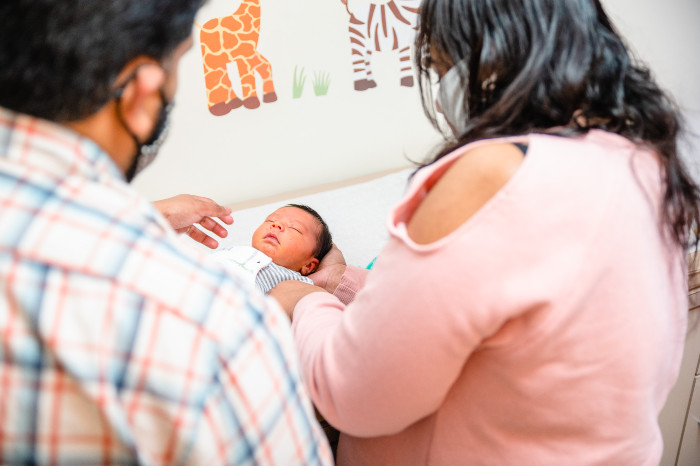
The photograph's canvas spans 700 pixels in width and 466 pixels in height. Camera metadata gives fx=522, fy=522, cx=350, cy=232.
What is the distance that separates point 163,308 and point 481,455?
50 cm

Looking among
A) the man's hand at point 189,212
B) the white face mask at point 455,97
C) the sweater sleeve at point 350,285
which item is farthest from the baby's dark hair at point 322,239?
the white face mask at point 455,97

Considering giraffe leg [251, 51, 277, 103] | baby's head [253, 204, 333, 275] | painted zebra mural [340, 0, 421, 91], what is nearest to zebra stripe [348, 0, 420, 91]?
painted zebra mural [340, 0, 421, 91]

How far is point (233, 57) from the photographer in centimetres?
169

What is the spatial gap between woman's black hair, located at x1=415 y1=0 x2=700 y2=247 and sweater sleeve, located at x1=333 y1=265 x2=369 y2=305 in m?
0.70

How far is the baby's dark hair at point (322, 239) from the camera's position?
64.7 inches

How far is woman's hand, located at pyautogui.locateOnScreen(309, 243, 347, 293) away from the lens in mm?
1519

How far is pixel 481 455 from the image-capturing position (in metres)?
0.73

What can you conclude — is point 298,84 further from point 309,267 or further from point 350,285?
point 350,285

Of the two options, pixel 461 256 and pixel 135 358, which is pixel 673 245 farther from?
pixel 135 358

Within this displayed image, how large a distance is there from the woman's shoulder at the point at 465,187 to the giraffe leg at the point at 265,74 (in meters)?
1.28

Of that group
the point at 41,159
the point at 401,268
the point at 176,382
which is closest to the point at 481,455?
the point at 401,268

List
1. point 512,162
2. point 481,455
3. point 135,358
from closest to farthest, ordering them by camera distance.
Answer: point 135,358, point 512,162, point 481,455

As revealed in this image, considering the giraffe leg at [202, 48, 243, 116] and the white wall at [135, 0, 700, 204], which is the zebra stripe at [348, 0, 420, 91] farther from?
the giraffe leg at [202, 48, 243, 116]

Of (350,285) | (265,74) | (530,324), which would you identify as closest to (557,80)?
(530,324)
